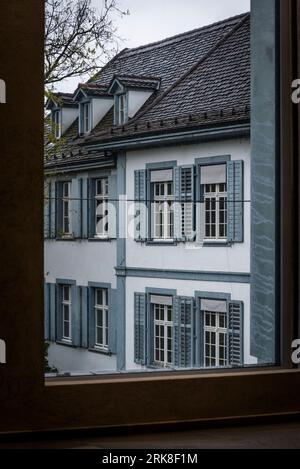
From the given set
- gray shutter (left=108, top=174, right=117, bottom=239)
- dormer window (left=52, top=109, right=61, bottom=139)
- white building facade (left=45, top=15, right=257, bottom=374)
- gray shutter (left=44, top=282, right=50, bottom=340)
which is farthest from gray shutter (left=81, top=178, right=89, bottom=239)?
gray shutter (left=44, top=282, right=50, bottom=340)

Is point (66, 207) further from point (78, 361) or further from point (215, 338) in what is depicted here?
point (215, 338)

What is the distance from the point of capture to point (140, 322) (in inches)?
164

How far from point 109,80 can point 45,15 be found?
45 cm

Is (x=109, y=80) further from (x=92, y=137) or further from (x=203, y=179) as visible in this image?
(x=203, y=179)

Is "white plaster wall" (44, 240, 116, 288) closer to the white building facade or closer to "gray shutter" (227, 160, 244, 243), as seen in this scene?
the white building facade

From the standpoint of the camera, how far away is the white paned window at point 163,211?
423 cm

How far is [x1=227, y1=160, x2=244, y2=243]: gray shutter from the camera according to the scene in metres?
4.28

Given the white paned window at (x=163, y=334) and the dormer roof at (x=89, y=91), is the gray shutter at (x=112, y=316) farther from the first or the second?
the dormer roof at (x=89, y=91)

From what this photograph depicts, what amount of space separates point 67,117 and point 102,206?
0.40 m

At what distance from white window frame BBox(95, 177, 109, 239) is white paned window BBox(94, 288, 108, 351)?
9.3 inches

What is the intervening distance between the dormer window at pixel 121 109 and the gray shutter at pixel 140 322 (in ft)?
2.45
